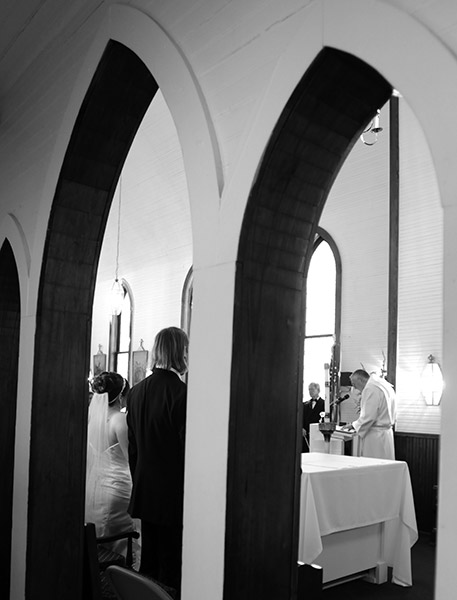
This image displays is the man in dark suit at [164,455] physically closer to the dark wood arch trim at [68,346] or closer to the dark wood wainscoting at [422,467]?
the dark wood arch trim at [68,346]

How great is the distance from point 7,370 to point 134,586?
421 centimetres

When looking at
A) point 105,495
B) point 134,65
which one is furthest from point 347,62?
point 105,495

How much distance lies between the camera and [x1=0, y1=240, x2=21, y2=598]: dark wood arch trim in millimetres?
5113

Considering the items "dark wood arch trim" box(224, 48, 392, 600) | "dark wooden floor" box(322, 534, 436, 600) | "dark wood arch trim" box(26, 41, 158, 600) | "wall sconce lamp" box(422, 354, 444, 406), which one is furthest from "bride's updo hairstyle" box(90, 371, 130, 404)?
"wall sconce lamp" box(422, 354, 444, 406)

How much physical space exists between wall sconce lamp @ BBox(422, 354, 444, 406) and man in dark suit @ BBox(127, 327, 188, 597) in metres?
5.82

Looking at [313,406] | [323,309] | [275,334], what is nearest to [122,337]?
[323,309]

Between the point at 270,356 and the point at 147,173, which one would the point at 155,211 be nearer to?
the point at 147,173

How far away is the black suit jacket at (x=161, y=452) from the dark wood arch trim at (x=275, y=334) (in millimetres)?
1477

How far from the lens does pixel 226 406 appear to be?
2.40 meters

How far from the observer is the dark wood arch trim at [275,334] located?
233 centimetres

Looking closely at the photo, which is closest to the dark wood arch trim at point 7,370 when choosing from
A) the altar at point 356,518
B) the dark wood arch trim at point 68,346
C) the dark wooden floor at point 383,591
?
the dark wood arch trim at point 68,346

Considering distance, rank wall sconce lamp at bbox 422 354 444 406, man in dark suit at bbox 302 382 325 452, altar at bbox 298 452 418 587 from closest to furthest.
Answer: altar at bbox 298 452 418 587
wall sconce lamp at bbox 422 354 444 406
man in dark suit at bbox 302 382 325 452

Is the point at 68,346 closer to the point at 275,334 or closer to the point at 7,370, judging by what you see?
the point at 7,370

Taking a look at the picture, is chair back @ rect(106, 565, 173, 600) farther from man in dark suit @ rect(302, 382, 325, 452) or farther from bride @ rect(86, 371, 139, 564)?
man in dark suit @ rect(302, 382, 325, 452)
